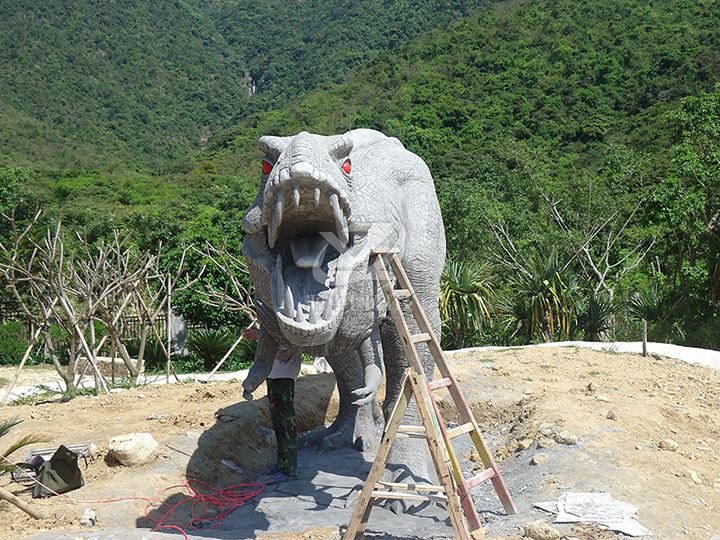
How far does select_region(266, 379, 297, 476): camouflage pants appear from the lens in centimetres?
480

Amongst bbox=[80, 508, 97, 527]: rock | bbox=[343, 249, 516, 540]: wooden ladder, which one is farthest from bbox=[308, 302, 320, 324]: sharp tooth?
bbox=[80, 508, 97, 527]: rock

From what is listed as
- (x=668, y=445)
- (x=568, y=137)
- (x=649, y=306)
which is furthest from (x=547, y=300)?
(x=568, y=137)

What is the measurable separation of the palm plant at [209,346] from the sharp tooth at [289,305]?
886cm

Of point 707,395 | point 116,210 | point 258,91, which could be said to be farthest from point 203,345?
point 258,91

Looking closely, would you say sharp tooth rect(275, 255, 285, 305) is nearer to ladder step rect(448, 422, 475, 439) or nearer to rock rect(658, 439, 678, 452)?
ladder step rect(448, 422, 475, 439)

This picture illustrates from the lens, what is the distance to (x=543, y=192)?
57.6 ft

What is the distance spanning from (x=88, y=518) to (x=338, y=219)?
8.18ft

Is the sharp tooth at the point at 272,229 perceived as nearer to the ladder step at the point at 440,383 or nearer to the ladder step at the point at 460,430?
the ladder step at the point at 440,383

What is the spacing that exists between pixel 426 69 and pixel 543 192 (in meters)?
24.1

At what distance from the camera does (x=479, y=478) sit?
3.74 meters

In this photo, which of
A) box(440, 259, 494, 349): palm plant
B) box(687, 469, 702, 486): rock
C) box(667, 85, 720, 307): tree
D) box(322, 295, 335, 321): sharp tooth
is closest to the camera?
box(322, 295, 335, 321): sharp tooth

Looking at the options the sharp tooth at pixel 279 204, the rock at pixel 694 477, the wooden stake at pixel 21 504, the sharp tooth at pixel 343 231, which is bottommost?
the rock at pixel 694 477

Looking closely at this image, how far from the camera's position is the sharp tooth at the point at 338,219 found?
3.29 m

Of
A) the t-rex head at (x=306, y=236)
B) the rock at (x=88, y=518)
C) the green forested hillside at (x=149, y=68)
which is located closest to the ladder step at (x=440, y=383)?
the t-rex head at (x=306, y=236)
